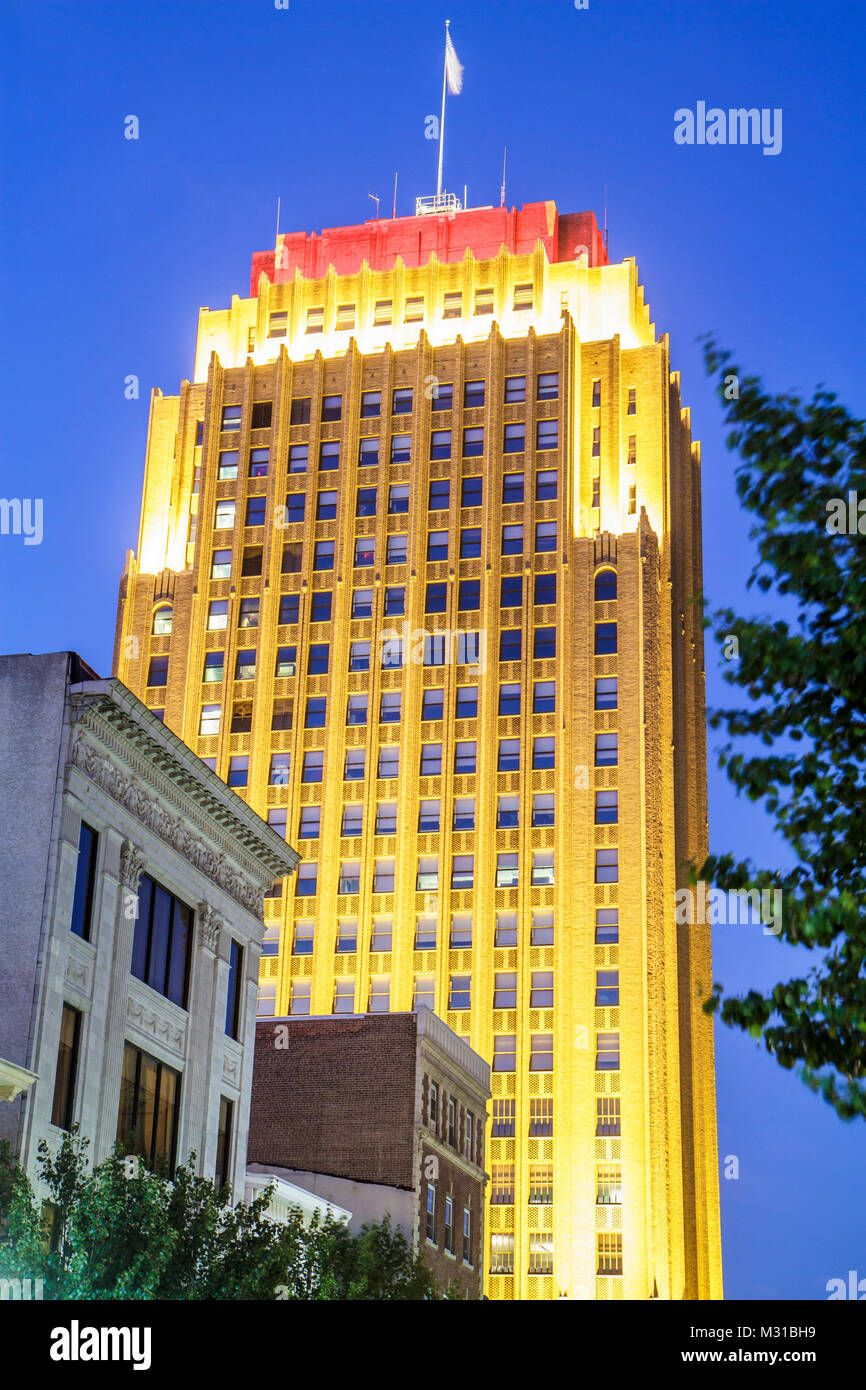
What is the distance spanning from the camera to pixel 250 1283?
35875 millimetres

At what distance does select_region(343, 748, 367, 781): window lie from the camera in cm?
9931

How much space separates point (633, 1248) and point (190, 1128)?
47135mm

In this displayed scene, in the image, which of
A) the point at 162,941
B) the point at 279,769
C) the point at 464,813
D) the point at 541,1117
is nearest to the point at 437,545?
→ the point at 279,769

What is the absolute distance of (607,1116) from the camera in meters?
89.1

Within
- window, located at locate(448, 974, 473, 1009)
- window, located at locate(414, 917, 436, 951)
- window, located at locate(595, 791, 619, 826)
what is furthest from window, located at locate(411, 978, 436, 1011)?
window, located at locate(595, 791, 619, 826)

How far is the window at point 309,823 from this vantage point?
98.5 m

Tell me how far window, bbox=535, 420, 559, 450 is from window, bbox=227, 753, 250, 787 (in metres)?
23.2

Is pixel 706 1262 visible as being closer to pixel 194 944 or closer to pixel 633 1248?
pixel 633 1248

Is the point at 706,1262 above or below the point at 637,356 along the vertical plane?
below

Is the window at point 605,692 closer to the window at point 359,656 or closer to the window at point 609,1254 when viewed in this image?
the window at point 359,656

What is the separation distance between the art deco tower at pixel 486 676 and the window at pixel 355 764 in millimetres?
122

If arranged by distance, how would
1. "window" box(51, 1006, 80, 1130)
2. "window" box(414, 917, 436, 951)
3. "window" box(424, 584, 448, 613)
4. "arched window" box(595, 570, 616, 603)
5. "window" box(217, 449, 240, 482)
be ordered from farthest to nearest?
"window" box(217, 449, 240, 482)
"window" box(424, 584, 448, 613)
"arched window" box(595, 570, 616, 603)
"window" box(414, 917, 436, 951)
"window" box(51, 1006, 80, 1130)

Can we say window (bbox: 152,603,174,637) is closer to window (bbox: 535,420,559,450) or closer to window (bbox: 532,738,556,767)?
window (bbox: 535,420,559,450)

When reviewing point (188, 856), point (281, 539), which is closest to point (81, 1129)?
point (188, 856)
